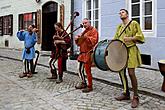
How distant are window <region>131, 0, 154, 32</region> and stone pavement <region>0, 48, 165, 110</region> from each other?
1949 mm

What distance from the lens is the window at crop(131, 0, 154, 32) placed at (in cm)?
1127

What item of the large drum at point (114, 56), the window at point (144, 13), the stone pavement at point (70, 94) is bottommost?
the stone pavement at point (70, 94)

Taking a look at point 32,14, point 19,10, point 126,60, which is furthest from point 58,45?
point 19,10

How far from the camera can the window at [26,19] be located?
20.9m

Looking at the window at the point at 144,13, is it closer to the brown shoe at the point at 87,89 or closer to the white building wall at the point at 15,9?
the brown shoe at the point at 87,89

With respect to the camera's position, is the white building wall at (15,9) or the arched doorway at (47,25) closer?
the arched doorway at (47,25)

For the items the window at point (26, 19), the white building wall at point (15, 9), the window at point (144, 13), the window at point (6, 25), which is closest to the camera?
the window at point (144, 13)

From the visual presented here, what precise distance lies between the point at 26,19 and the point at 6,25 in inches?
168

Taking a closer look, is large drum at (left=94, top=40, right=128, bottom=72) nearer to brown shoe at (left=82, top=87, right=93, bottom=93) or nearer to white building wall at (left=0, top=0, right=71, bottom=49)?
brown shoe at (left=82, top=87, right=93, bottom=93)

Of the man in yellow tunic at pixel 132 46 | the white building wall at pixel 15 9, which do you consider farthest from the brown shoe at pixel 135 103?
the white building wall at pixel 15 9

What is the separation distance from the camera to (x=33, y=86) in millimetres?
8570

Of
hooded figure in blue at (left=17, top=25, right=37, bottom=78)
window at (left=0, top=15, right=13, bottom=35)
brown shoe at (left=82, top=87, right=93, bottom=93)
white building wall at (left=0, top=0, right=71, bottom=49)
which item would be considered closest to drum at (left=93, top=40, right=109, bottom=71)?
brown shoe at (left=82, top=87, right=93, bottom=93)

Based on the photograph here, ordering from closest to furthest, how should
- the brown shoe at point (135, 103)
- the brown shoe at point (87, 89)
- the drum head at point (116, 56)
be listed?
the brown shoe at point (135, 103) → the drum head at point (116, 56) → the brown shoe at point (87, 89)

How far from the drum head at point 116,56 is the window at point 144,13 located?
5.02 m
